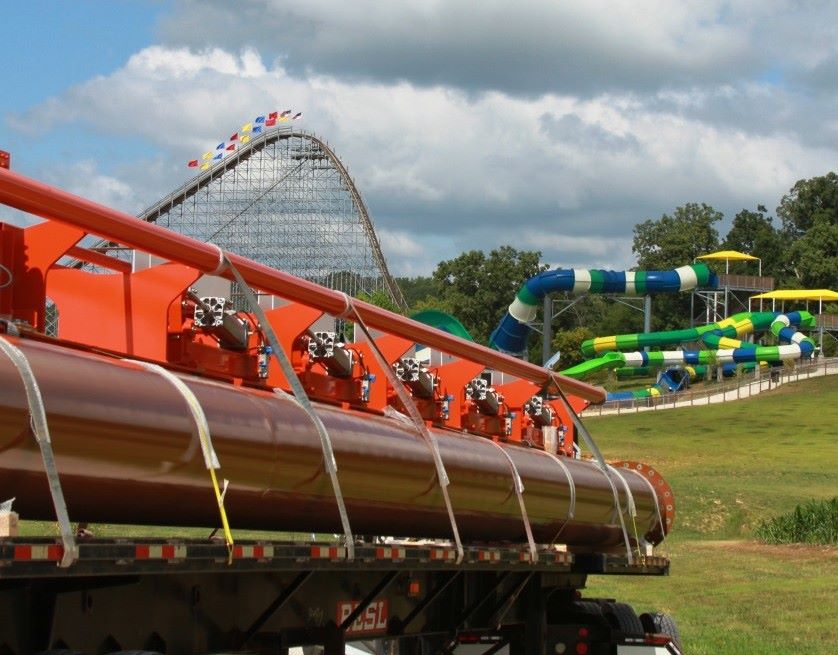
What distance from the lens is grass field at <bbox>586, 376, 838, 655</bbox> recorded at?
21.7 metres

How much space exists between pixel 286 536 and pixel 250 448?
1.87m

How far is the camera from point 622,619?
1467 cm

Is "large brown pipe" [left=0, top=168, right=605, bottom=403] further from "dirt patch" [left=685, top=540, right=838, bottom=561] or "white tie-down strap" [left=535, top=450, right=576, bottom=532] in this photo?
"dirt patch" [left=685, top=540, right=838, bottom=561]

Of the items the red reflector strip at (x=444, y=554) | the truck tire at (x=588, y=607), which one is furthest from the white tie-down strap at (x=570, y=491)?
the red reflector strip at (x=444, y=554)

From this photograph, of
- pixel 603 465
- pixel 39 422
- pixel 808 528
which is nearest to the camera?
pixel 39 422

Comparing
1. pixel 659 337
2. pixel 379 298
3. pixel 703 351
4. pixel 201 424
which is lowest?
pixel 201 424

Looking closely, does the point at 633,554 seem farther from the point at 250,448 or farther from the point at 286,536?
the point at 250,448

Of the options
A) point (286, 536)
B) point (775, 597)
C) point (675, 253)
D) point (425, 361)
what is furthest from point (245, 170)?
point (675, 253)

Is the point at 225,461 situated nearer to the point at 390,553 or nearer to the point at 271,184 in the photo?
the point at 390,553

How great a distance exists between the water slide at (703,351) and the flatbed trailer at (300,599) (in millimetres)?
63751

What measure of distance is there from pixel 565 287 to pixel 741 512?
110ft

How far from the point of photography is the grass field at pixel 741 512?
21.7 meters

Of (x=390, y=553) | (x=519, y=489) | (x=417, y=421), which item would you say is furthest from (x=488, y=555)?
(x=390, y=553)

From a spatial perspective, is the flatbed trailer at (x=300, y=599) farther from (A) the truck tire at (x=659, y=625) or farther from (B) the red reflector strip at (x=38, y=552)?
(A) the truck tire at (x=659, y=625)
